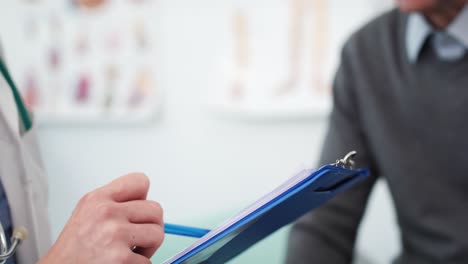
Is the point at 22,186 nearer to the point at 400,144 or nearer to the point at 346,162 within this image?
the point at 346,162

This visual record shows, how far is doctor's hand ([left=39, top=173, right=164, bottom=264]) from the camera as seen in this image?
473mm

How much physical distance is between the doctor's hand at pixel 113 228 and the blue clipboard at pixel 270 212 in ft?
0.12

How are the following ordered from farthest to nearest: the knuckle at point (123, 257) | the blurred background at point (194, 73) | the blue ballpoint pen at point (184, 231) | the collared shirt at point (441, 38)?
1. the blurred background at point (194, 73)
2. the collared shirt at point (441, 38)
3. the blue ballpoint pen at point (184, 231)
4. the knuckle at point (123, 257)

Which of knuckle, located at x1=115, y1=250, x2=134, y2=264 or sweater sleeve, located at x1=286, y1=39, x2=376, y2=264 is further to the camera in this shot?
sweater sleeve, located at x1=286, y1=39, x2=376, y2=264

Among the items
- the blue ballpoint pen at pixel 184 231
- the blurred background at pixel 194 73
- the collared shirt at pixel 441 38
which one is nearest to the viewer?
the blue ballpoint pen at pixel 184 231

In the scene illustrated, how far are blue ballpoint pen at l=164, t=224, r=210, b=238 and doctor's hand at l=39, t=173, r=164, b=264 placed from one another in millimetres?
68

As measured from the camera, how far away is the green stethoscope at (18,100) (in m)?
0.63

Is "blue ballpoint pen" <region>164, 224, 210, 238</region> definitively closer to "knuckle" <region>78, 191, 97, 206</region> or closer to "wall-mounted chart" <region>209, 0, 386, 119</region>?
"knuckle" <region>78, 191, 97, 206</region>

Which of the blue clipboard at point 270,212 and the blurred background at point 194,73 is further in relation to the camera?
the blurred background at point 194,73

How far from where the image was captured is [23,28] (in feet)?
5.58

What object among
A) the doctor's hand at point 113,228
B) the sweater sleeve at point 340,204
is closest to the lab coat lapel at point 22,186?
the doctor's hand at point 113,228

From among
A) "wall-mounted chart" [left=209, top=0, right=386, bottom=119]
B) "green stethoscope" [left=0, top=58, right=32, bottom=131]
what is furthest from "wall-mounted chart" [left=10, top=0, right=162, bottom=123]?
"green stethoscope" [left=0, top=58, right=32, bottom=131]

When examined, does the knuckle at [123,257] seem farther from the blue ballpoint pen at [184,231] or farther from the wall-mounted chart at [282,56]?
the wall-mounted chart at [282,56]

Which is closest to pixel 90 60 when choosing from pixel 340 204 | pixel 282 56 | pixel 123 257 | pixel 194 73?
pixel 194 73
